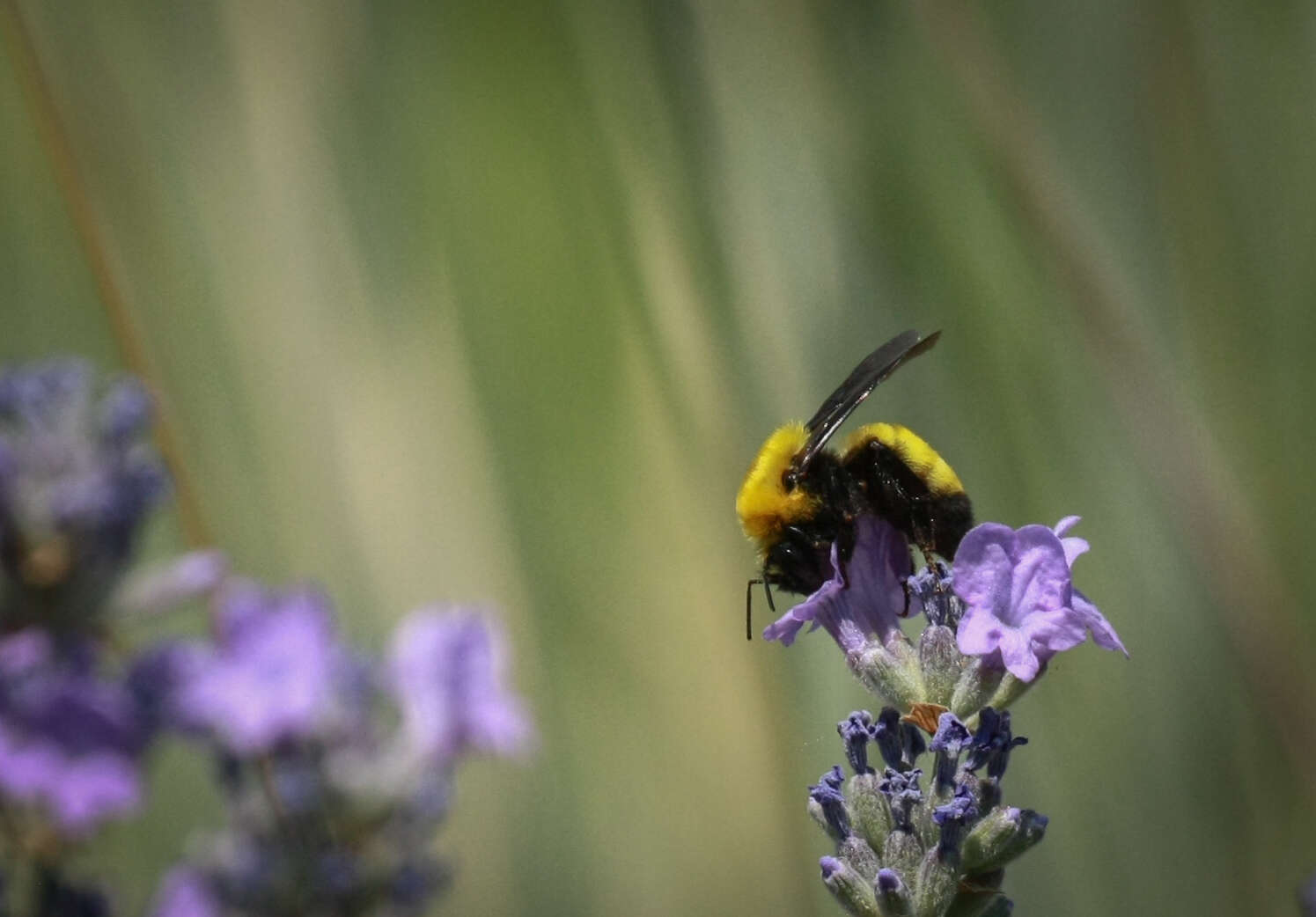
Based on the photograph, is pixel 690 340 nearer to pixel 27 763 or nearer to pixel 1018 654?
pixel 1018 654

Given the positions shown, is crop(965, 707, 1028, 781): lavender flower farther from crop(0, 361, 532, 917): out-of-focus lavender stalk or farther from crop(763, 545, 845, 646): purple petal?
crop(0, 361, 532, 917): out-of-focus lavender stalk

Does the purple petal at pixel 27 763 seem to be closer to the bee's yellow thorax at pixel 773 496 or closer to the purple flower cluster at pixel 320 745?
the purple flower cluster at pixel 320 745

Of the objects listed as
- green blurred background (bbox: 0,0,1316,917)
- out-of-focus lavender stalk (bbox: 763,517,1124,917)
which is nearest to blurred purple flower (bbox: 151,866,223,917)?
out-of-focus lavender stalk (bbox: 763,517,1124,917)

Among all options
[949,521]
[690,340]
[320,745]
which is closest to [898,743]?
Answer: [949,521]

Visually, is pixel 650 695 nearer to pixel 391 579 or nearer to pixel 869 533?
pixel 391 579

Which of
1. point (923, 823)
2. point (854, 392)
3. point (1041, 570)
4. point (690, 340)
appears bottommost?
point (923, 823)

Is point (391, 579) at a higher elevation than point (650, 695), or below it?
higher

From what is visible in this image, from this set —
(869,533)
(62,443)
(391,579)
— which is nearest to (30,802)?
(62,443)
